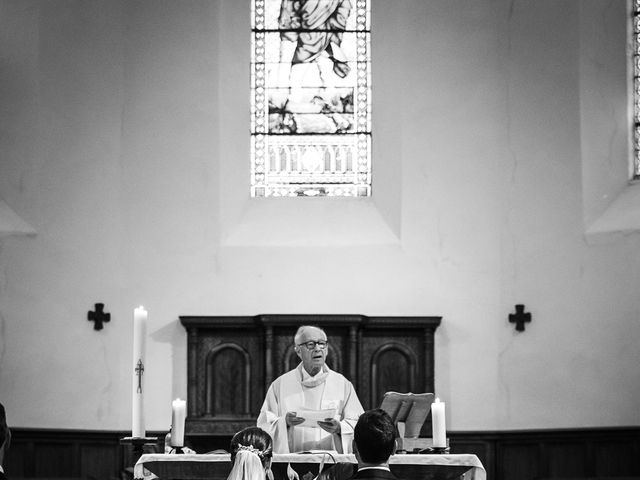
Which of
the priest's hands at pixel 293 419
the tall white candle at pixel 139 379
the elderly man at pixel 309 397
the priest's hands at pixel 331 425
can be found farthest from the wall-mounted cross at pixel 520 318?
the tall white candle at pixel 139 379

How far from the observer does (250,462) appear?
488 cm

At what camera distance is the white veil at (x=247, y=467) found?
16.0ft

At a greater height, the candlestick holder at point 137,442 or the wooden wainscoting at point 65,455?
the candlestick holder at point 137,442

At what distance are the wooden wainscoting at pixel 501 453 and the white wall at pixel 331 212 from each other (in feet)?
0.47

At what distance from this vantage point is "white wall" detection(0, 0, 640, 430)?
1161 cm

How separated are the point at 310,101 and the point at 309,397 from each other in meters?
4.59

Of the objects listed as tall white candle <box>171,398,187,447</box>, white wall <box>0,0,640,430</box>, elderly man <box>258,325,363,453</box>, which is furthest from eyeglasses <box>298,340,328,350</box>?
Answer: white wall <box>0,0,640,430</box>

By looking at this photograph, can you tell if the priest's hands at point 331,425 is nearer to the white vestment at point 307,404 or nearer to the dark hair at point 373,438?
the white vestment at point 307,404

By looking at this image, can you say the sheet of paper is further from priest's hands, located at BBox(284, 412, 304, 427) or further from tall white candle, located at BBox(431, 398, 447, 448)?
tall white candle, located at BBox(431, 398, 447, 448)

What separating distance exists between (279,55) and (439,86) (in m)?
1.74

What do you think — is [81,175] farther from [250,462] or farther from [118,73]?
[250,462]

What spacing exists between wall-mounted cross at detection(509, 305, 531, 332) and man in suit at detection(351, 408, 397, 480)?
707 centimetres

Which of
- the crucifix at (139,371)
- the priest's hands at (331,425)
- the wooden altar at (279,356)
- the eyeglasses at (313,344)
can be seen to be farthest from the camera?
the wooden altar at (279,356)

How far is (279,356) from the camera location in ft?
38.1
